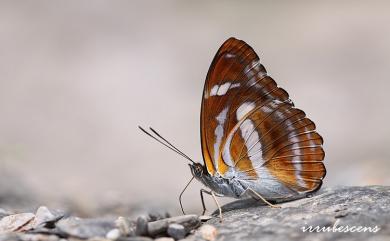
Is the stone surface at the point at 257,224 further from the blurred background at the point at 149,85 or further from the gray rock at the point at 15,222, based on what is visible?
the blurred background at the point at 149,85

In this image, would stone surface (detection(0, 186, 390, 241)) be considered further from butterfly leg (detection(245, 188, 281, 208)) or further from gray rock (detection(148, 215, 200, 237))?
butterfly leg (detection(245, 188, 281, 208))

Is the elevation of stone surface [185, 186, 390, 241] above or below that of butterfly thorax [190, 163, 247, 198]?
below

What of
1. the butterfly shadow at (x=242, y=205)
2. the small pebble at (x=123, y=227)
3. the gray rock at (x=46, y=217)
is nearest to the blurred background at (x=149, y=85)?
the butterfly shadow at (x=242, y=205)

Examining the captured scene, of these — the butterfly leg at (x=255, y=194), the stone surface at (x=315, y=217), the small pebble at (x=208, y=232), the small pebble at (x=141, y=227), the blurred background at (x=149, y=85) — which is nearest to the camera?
the stone surface at (x=315, y=217)

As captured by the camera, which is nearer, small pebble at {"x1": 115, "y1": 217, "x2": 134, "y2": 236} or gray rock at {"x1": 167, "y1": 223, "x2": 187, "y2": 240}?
small pebble at {"x1": 115, "y1": 217, "x2": 134, "y2": 236}

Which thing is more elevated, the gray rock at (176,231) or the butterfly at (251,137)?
the butterfly at (251,137)

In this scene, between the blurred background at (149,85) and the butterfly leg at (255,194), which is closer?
the butterfly leg at (255,194)

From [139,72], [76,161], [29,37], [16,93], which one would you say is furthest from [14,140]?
[29,37]

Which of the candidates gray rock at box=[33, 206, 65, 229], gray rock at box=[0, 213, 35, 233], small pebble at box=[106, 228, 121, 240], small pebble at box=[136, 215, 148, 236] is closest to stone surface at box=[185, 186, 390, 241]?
small pebble at box=[136, 215, 148, 236]
